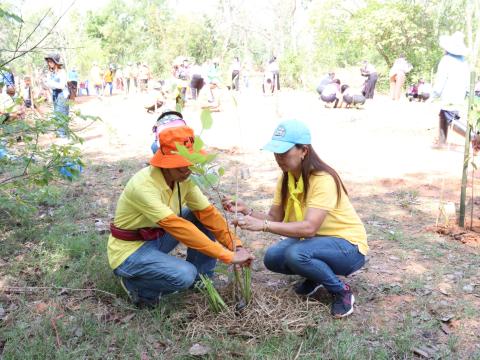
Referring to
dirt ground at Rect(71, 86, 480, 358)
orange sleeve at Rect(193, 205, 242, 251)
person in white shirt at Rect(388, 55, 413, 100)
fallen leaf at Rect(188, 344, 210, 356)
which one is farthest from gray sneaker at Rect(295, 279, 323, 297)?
person in white shirt at Rect(388, 55, 413, 100)

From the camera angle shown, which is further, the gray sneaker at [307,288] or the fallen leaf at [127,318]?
the gray sneaker at [307,288]

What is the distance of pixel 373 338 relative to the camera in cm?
242

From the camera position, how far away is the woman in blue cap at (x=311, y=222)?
2462mm

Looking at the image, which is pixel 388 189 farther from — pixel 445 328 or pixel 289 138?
pixel 289 138

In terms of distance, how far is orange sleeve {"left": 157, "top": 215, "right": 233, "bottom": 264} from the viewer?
7.80 feet

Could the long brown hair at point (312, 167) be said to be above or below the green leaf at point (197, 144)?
below

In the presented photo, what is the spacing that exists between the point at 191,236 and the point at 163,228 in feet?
0.61

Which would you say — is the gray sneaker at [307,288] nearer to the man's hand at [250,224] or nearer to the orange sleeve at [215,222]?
the orange sleeve at [215,222]

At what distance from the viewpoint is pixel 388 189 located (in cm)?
551

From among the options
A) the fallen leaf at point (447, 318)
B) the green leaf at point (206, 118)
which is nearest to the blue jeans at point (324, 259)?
the fallen leaf at point (447, 318)

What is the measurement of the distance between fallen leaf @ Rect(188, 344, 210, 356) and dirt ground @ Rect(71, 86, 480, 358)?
878 mm

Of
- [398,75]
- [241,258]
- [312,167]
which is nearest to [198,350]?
[241,258]

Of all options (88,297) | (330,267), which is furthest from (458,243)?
(88,297)

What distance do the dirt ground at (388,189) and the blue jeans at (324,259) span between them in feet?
0.87
